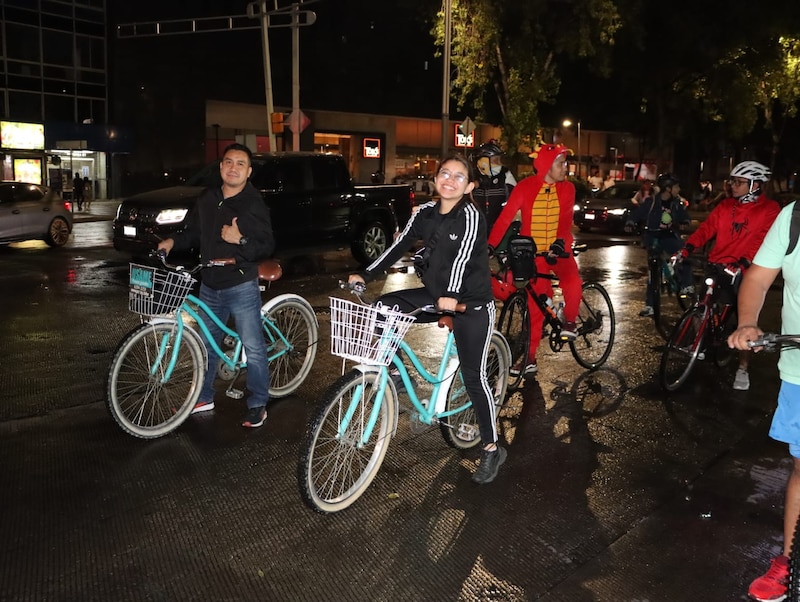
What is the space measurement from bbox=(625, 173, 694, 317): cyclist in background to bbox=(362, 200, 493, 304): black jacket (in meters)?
6.31

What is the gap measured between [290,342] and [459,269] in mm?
2503

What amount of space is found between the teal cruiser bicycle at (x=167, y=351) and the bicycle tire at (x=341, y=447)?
1569mm

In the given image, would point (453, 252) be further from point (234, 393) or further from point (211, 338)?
point (234, 393)

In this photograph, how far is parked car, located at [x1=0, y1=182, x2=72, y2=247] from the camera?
16203 millimetres

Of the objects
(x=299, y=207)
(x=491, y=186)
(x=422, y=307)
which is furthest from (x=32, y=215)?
(x=422, y=307)

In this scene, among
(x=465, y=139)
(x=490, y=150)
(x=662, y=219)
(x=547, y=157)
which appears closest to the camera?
(x=547, y=157)

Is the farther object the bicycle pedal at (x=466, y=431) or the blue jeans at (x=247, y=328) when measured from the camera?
the blue jeans at (x=247, y=328)

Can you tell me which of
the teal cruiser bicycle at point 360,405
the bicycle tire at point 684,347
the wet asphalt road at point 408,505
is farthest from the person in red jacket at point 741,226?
the teal cruiser bicycle at point 360,405

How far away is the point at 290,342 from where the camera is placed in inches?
259

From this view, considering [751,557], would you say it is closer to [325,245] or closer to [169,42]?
[325,245]

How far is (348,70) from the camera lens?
42.3 meters

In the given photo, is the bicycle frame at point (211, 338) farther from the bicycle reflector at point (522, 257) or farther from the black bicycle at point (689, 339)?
the black bicycle at point (689, 339)

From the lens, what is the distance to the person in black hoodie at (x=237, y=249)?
550cm

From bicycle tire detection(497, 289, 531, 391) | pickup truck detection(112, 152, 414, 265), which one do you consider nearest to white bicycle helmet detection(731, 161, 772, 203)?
bicycle tire detection(497, 289, 531, 391)
